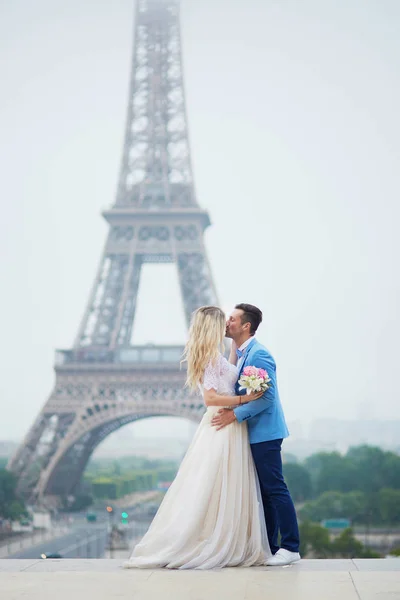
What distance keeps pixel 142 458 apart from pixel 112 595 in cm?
8980

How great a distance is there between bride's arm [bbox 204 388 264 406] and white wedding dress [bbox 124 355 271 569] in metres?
0.05

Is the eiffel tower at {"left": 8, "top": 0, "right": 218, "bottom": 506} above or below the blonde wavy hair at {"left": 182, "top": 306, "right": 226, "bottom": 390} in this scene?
above

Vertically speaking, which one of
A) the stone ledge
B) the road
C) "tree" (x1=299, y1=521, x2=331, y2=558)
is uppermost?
the road

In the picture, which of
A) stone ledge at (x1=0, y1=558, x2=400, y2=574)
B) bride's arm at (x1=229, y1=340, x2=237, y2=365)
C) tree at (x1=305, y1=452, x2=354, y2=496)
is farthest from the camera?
tree at (x1=305, y1=452, x2=354, y2=496)

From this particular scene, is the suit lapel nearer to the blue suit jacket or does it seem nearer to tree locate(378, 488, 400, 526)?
the blue suit jacket

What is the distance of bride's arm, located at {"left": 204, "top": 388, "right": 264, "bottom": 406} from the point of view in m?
5.32

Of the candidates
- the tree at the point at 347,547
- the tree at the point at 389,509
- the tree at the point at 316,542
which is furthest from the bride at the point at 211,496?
the tree at the point at 389,509

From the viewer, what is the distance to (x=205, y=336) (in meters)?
5.35

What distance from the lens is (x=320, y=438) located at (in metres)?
62.2

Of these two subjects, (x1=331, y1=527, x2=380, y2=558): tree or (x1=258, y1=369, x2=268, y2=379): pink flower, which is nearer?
(x1=258, y1=369, x2=268, y2=379): pink flower

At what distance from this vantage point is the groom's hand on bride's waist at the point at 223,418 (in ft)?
17.7

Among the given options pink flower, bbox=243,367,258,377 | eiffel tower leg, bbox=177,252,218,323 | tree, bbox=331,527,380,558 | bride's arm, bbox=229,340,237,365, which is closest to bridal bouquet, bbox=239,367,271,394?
pink flower, bbox=243,367,258,377

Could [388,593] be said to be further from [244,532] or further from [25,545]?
[25,545]

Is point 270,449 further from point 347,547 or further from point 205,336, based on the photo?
point 347,547
